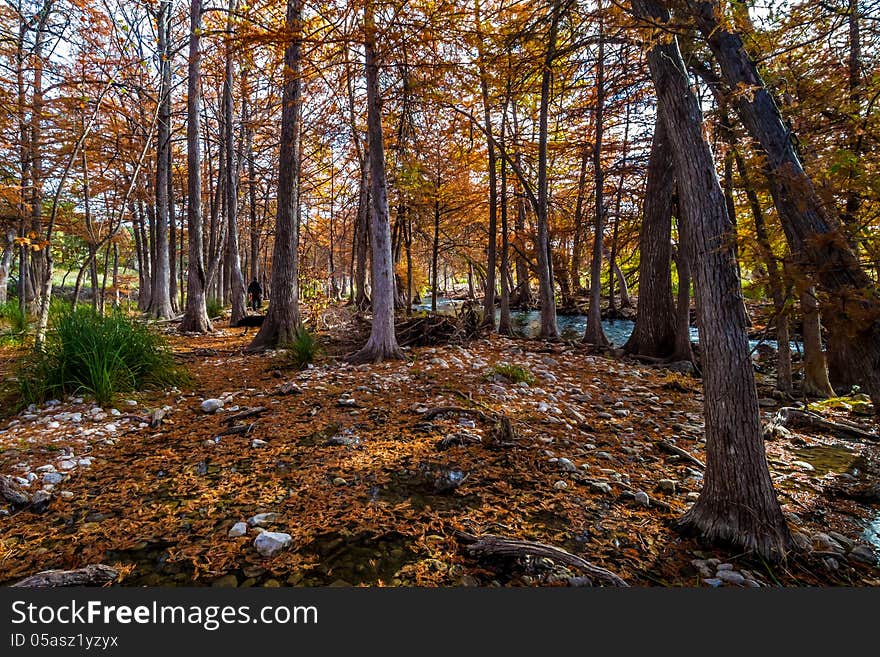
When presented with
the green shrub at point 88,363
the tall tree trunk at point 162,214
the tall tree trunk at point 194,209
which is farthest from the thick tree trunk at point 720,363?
the tall tree trunk at point 162,214

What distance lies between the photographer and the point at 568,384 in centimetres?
586

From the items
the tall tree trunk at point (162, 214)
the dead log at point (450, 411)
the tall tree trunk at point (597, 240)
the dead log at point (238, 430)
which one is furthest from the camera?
the tall tree trunk at point (162, 214)

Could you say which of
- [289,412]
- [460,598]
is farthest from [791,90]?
[289,412]

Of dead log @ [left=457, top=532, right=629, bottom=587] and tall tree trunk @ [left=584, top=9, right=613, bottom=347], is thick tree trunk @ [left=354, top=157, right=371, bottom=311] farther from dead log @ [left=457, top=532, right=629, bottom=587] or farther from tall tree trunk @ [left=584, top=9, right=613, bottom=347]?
dead log @ [left=457, top=532, right=629, bottom=587]

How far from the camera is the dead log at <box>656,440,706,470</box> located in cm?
323

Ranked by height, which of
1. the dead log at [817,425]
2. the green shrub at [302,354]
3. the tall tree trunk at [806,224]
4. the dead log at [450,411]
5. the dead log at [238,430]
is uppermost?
the tall tree trunk at [806,224]

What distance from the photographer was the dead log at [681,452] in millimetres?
3230

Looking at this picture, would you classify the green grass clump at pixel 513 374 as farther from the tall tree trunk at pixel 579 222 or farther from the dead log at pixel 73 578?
the tall tree trunk at pixel 579 222

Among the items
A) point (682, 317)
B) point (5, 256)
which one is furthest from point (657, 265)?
point (5, 256)

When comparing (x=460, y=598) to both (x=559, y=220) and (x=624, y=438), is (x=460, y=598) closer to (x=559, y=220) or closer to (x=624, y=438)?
(x=624, y=438)

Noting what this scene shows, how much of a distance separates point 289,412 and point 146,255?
64.8ft

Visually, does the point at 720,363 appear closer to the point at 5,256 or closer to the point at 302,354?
the point at 302,354

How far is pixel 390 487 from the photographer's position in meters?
2.70

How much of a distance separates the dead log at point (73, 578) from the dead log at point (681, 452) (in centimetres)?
393
